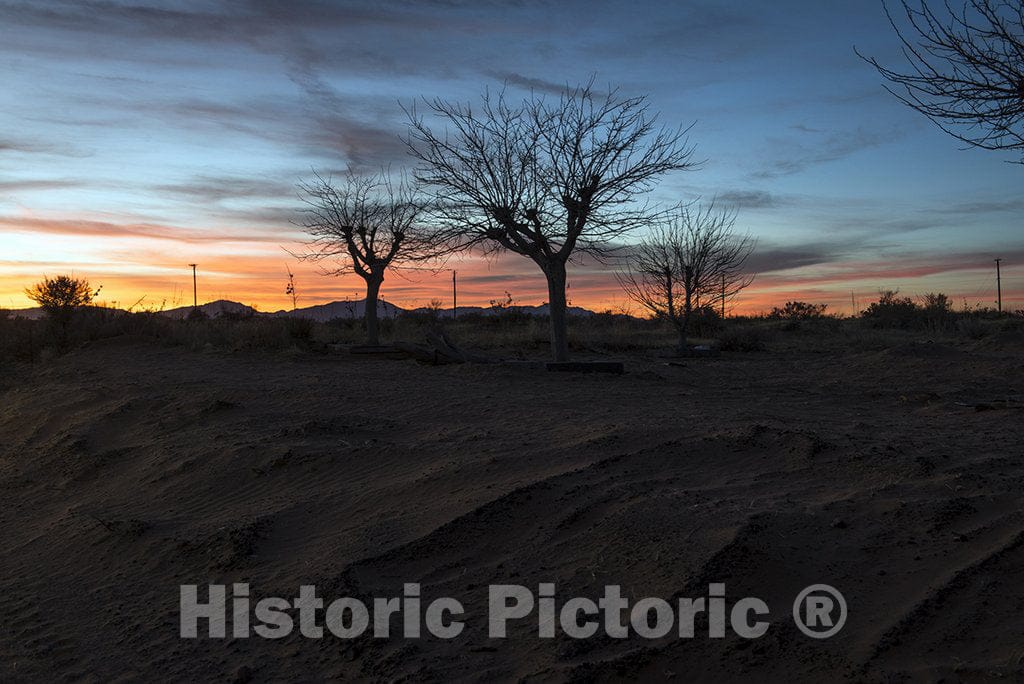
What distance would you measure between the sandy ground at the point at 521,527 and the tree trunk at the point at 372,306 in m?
12.4

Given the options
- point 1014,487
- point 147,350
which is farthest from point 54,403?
point 1014,487

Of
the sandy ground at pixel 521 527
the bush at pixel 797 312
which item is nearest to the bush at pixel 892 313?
the bush at pixel 797 312

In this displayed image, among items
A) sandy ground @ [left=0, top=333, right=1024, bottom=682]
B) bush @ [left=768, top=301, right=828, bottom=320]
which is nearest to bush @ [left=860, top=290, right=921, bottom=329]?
bush @ [left=768, top=301, right=828, bottom=320]

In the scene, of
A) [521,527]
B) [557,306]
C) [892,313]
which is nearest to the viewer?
[521,527]

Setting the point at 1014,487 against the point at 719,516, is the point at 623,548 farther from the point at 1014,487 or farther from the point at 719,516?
the point at 1014,487

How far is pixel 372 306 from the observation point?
72.4ft

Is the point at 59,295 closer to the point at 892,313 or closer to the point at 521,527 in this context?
the point at 521,527

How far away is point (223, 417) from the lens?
8.31m

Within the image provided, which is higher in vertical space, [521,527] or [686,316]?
[686,316]

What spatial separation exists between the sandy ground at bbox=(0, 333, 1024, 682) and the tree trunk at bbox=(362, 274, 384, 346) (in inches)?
488

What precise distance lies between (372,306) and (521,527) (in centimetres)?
1820

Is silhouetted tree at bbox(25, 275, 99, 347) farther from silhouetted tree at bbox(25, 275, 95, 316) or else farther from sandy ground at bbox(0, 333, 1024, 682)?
sandy ground at bbox(0, 333, 1024, 682)

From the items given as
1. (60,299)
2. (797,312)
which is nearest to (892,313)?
(797,312)

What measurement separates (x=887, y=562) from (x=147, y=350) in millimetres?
15800
